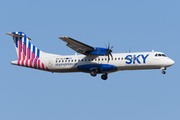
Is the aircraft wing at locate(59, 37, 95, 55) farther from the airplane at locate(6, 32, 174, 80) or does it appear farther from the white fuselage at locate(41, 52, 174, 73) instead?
the white fuselage at locate(41, 52, 174, 73)

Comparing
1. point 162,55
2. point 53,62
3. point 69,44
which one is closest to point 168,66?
point 162,55

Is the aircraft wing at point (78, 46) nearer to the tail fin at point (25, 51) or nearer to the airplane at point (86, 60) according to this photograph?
the airplane at point (86, 60)

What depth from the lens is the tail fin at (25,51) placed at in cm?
3456

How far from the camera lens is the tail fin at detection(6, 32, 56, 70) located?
113 feet

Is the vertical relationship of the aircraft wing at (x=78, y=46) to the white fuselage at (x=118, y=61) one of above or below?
above

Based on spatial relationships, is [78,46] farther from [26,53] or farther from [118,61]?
[26,53]

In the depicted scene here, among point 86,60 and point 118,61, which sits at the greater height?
point 86,60

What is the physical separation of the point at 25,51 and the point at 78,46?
25.8 ft

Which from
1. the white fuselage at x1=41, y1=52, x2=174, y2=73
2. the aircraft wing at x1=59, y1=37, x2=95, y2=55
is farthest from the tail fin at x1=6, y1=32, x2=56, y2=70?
the aircraft wing at x1=59, y1=37, x2=95, y2=55

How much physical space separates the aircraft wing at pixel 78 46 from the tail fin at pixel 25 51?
5.27m

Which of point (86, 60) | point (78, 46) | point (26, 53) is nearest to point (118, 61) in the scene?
point (86, 60)

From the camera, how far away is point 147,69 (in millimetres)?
30781

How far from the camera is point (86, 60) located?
107 feet

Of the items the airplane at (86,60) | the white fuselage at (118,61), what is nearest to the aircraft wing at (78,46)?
the airplane at (86,60)
